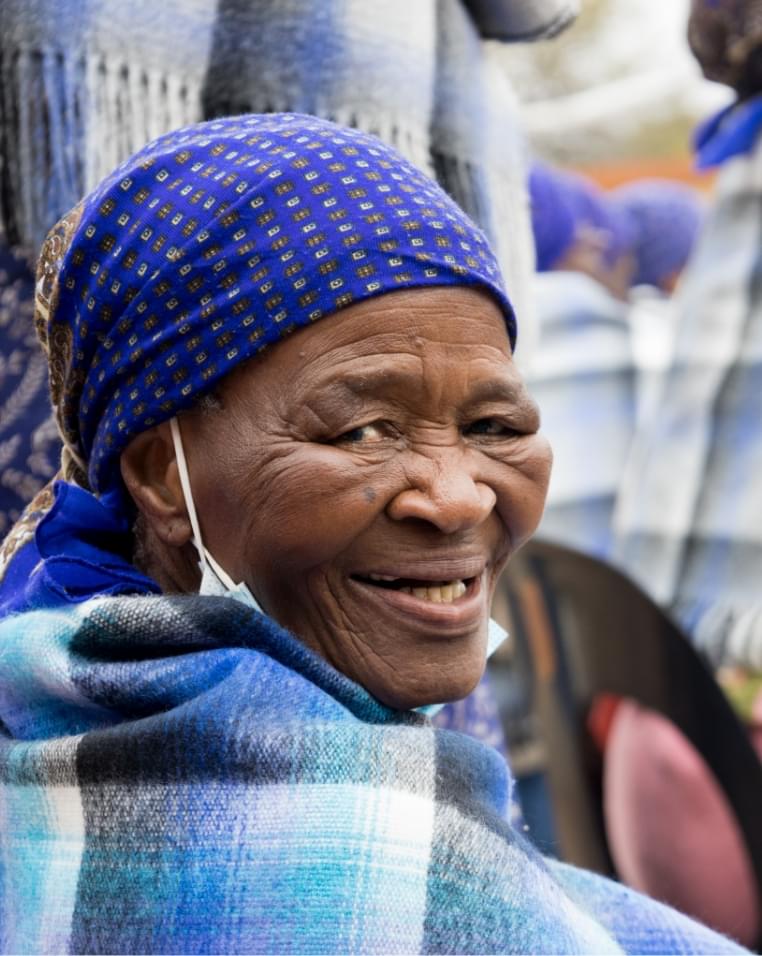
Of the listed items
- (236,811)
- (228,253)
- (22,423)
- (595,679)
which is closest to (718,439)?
(595,679)

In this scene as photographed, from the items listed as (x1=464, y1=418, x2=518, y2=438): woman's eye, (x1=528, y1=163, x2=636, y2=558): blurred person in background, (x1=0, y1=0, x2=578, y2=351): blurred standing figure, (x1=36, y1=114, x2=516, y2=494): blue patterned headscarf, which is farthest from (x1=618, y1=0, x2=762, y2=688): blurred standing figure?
(x1=36, y1=114, x2=516, y2=494): blue patterned headscarf

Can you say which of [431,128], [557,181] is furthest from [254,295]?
[557,181]

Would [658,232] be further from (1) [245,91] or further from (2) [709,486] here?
(1) [245,91]

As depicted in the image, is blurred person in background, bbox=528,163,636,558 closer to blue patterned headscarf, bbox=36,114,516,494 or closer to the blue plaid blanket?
blue patterned headscarf, bbox=36,114,516,494

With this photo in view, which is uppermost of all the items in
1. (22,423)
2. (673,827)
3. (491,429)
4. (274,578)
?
(491,429)

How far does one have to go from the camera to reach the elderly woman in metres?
1.58

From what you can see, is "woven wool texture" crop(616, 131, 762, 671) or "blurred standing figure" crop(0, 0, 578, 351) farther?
"woven wool texture" crop(616, 131, 762, 671)

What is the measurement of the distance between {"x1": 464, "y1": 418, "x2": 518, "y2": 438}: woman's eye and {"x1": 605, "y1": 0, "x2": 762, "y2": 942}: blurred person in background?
8.61ft

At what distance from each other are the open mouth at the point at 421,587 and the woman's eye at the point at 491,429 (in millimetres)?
192

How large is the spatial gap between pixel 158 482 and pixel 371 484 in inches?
11.9

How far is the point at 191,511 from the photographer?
71.7 inches

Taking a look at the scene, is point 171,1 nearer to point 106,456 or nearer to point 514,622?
point 106,456

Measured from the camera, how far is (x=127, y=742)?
164cm

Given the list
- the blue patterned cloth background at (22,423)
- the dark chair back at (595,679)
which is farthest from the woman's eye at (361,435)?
the dark chair back at (595,679)
